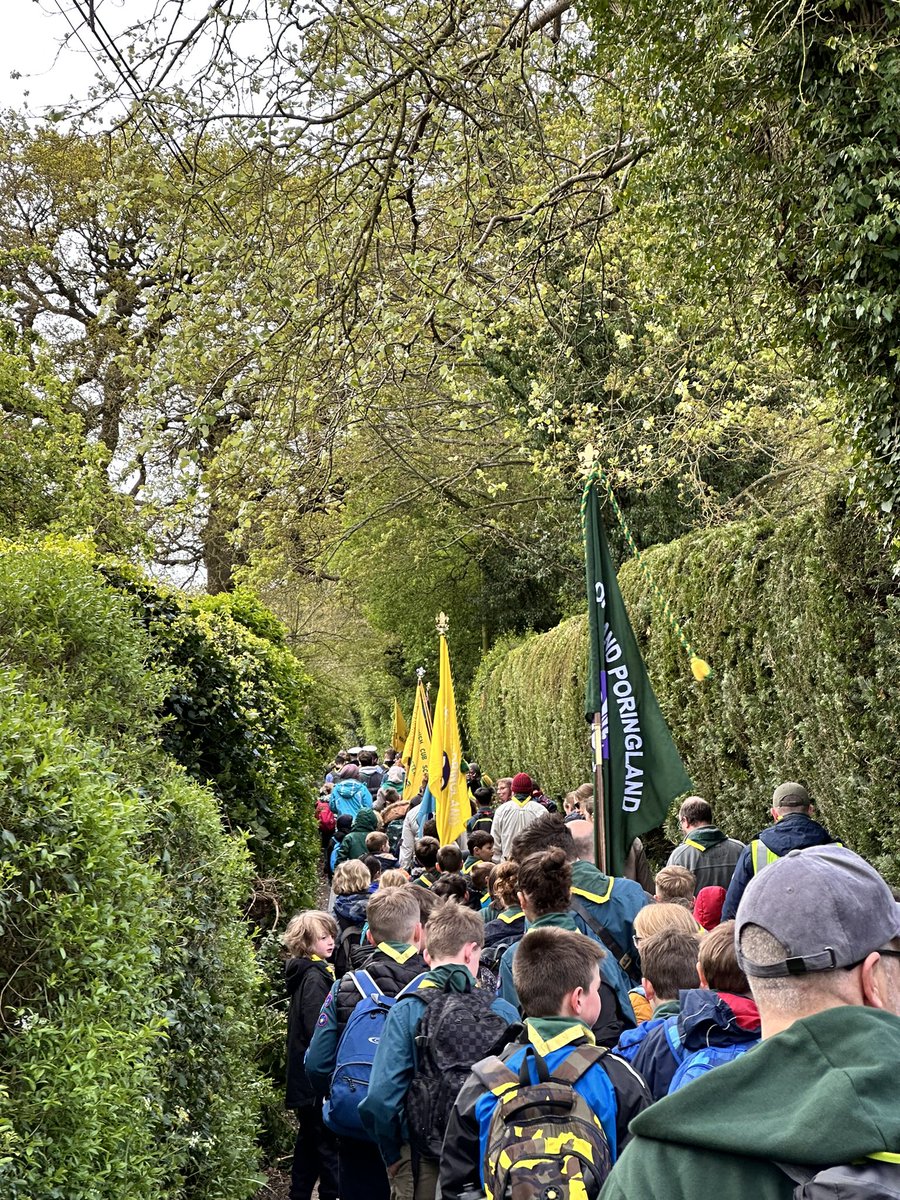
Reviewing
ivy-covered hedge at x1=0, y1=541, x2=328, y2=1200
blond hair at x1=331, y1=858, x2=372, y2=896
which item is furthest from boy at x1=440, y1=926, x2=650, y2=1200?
blond hair at x1=331, y1=858, x2=372, y2=896

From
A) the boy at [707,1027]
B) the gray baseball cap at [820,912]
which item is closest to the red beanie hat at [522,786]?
the boy at [707,1027]

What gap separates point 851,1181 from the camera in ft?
4.99

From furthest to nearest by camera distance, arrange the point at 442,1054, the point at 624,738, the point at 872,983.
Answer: the point at 624,738, the point at 442,1054, the point at 872,983

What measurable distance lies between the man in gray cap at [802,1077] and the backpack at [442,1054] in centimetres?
252

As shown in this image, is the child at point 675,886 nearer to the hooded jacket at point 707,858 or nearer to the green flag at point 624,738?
the green flag at point 624,738

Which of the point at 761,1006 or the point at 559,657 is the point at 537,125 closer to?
the point at 761,1006

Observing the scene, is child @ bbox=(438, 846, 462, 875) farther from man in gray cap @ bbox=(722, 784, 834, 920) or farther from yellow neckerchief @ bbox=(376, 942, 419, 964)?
yellow neckerchief @ bbox=(376, 942, 419, 964)

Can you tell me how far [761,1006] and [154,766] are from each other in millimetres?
4427

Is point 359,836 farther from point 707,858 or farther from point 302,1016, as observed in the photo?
point 302,1016

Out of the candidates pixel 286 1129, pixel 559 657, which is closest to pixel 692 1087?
pixel 286 1129

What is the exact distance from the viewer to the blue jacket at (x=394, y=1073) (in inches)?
172

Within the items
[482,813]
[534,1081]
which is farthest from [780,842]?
[482,813]

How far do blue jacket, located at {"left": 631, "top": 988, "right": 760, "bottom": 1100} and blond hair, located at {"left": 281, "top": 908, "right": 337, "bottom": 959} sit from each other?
9.77 ft

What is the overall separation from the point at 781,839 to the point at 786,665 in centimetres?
347
